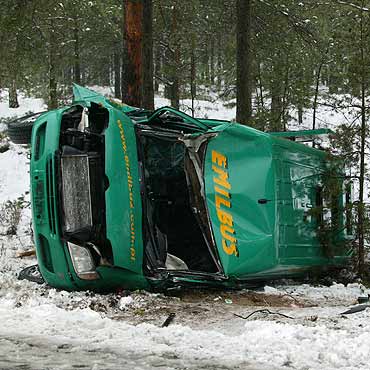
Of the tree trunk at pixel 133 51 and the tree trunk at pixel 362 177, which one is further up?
the tree trunk at pixel 133 51

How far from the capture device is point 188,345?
4344 mm

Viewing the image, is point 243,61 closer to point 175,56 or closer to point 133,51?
point 133,51

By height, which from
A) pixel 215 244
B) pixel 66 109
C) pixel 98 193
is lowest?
pixel 215 244

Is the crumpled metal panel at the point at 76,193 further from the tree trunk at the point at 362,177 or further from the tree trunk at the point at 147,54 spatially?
the tree trunk at the point at 147,54

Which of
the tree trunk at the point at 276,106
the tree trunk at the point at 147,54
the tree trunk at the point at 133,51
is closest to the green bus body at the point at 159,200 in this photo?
the tree trunk at the point at 133,51

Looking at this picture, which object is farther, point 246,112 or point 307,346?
point 246,112

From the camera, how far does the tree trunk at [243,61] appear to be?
12.1 metres

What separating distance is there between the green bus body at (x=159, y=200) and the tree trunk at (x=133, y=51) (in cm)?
302

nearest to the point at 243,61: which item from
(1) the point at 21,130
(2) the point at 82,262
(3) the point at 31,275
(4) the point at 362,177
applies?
(4) the point at 362,177

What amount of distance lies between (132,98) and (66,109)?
13.5 ft

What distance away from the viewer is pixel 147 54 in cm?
1101

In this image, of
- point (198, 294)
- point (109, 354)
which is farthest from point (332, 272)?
point (109, 354)

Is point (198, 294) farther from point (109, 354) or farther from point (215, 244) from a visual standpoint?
point (109, 354)

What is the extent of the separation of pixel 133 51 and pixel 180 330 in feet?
21.4
